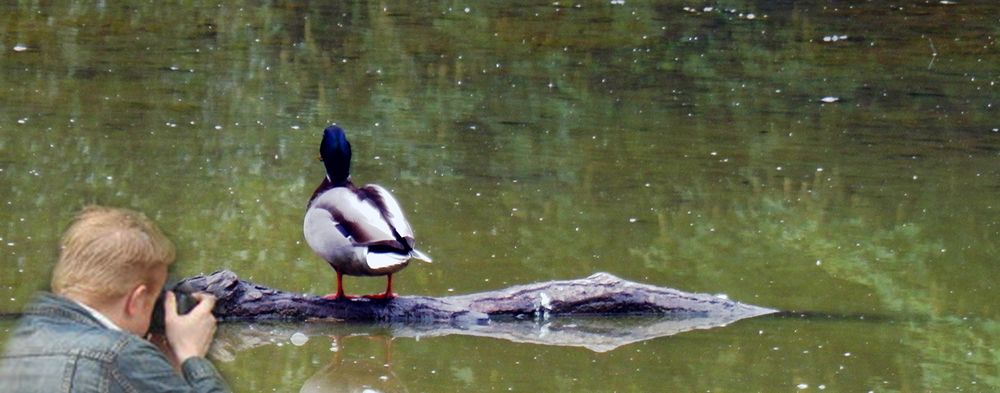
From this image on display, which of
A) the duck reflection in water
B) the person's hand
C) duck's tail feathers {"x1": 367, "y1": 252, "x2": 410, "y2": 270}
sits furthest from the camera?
duck's tail feathers {"x1": 367, "y1": 252, "x2": 410, "y2": 270}

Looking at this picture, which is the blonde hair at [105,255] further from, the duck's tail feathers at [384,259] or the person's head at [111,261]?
the duck's tail feathers at [384,259]

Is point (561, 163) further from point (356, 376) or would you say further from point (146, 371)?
point (146, 371)

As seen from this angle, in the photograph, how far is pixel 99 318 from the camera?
2.73 meters

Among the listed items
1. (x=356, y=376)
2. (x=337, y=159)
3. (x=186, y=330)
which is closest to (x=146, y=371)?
(x=186, y=330)

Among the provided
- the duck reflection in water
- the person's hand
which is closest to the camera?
the person's hand

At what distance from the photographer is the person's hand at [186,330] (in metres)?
2.90

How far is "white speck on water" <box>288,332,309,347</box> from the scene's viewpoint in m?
6.29

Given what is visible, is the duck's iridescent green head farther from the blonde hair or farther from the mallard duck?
the blonde hair

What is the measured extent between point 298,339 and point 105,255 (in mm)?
3667

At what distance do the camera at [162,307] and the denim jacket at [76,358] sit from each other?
0.56ft

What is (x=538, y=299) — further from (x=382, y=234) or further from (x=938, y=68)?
(x=938, y=68)

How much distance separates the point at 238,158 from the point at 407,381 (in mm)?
4163

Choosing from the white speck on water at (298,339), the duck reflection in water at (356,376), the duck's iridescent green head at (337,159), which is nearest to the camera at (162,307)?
the duck reflection in water at (356,376)

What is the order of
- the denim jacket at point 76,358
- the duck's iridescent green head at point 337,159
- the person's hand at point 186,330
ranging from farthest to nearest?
1. the duck's iridescent green head at point 337,159
2. the person's hand at point 186,330
3. the denim jacket at point 76,358
